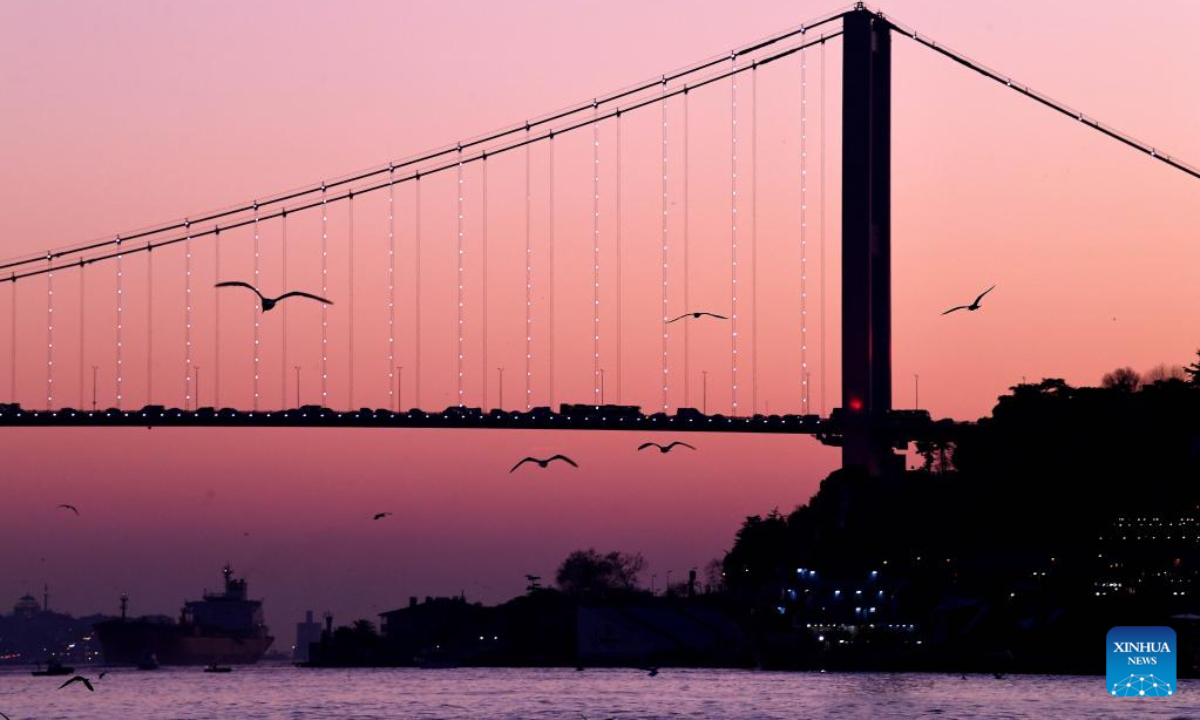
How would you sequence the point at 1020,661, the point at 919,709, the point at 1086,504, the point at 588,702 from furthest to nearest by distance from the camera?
the point at 1086,504 < the point at 1020,661 < the point at 588,702 < the point at 919,709

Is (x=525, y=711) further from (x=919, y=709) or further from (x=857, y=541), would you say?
(x=857, y=541)

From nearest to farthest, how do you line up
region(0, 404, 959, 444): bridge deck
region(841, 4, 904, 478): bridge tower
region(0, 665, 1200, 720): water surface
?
region(0, 665, 1200, 720): water surface < region(0, 404, 959, 444): bridge deck < region(841, 4, 904, 478): bridge tower

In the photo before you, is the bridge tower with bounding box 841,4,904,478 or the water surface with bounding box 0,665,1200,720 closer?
the water surface with bounding box 0,665,1200,720

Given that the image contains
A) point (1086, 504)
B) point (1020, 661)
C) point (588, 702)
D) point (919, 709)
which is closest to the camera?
point (919, 709)

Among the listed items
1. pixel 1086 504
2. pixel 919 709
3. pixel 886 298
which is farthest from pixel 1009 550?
pixel 919 709

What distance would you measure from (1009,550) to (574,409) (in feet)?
125

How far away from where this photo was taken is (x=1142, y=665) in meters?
88.6

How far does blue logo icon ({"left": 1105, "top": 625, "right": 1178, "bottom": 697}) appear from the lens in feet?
290

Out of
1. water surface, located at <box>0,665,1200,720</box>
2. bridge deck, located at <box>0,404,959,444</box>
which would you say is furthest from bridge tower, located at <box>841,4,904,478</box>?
water surface, located at <box>0,665,1200,720</box>

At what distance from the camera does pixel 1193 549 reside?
385 ft

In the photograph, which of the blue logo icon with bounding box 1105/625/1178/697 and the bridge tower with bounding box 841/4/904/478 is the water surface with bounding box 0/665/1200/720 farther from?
the bridge tower with bounding box 841/4/904/478

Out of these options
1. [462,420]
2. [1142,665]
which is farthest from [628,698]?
[1142,665]

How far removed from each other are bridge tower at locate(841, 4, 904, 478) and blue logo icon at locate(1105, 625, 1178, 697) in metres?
11.5

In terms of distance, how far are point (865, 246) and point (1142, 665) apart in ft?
60.5
